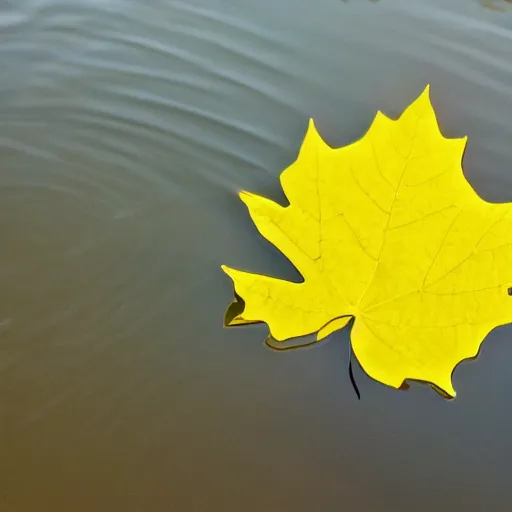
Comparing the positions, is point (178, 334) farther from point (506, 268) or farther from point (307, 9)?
point (307, 9)

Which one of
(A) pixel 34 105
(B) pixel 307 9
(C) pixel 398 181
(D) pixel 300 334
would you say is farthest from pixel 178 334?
(B) pixel 307 9

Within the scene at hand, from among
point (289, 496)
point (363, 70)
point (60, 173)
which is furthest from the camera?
point (363, 70)

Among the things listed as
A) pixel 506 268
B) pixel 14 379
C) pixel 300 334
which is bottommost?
pixel 14 379
